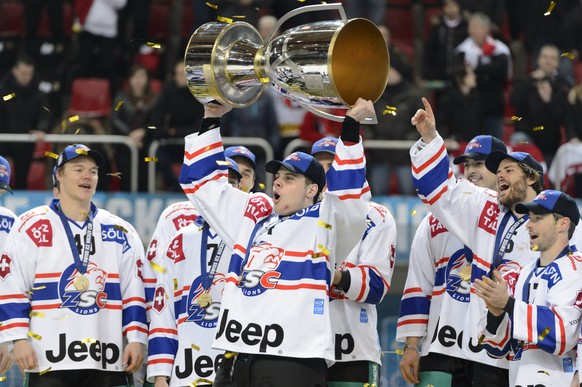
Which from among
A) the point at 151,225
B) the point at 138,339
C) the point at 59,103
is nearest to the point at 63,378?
the point at 138,339

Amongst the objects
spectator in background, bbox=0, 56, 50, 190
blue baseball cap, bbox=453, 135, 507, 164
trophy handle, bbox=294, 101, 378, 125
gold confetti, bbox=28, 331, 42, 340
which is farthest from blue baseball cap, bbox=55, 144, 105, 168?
spectator in background, bbox=0, 56, 50, 190

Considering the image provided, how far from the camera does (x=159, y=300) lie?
814 cm

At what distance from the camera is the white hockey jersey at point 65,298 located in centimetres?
787

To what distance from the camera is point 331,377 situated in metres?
7.73

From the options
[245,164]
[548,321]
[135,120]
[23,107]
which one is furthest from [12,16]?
[548,321]

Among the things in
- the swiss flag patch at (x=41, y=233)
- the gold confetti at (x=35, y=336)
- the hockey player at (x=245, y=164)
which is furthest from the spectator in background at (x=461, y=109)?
the gold confetti at (x=35, y=336)

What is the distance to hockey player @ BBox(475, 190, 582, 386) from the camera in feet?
22.5

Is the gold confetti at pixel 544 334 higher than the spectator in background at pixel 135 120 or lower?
lower

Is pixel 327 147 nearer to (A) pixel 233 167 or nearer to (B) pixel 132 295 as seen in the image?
(A) pixel 233 167

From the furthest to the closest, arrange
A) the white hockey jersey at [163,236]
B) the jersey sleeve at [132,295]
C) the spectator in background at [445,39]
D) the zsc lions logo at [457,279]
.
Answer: the spectator in background at [445,39] < the white hockey jersey at [163,236] < the jersey sleeve at [132,295] < the zsc lions logo at [457,279]

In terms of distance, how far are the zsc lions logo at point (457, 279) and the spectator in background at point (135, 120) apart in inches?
173

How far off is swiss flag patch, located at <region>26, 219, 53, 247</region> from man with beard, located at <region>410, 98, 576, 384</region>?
214 cm

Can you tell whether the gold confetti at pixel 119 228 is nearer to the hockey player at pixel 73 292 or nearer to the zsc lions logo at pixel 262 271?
the hockey player at pixel 73 292

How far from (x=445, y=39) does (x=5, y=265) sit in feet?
21.3
